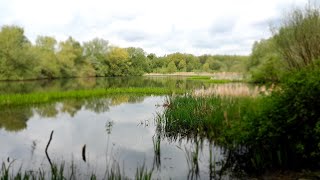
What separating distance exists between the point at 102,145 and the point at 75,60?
267 ft

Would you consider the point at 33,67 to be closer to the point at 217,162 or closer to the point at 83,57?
the point at 83,57

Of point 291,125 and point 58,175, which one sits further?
point 291,125

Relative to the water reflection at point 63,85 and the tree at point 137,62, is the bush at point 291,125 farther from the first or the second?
the tree at point 137,62

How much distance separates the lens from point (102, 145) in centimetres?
1206

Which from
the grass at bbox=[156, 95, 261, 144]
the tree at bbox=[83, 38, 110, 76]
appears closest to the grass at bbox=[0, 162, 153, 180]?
the grass at bbox=[156, 95, 261, 144]

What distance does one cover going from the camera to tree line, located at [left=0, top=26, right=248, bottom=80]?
196 feet

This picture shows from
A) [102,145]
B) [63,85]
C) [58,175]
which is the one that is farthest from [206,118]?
[63,85]

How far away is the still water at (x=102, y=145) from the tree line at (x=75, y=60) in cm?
357

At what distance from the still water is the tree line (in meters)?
3.57

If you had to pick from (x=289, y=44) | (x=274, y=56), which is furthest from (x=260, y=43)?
(x=289, y=44)

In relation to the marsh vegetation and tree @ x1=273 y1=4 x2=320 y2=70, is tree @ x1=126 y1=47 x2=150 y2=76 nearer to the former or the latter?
the marsh vegetation

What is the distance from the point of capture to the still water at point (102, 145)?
8969 millimetres

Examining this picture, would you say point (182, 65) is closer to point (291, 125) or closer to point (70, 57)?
point (70, 57)

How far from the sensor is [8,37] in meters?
62.7
